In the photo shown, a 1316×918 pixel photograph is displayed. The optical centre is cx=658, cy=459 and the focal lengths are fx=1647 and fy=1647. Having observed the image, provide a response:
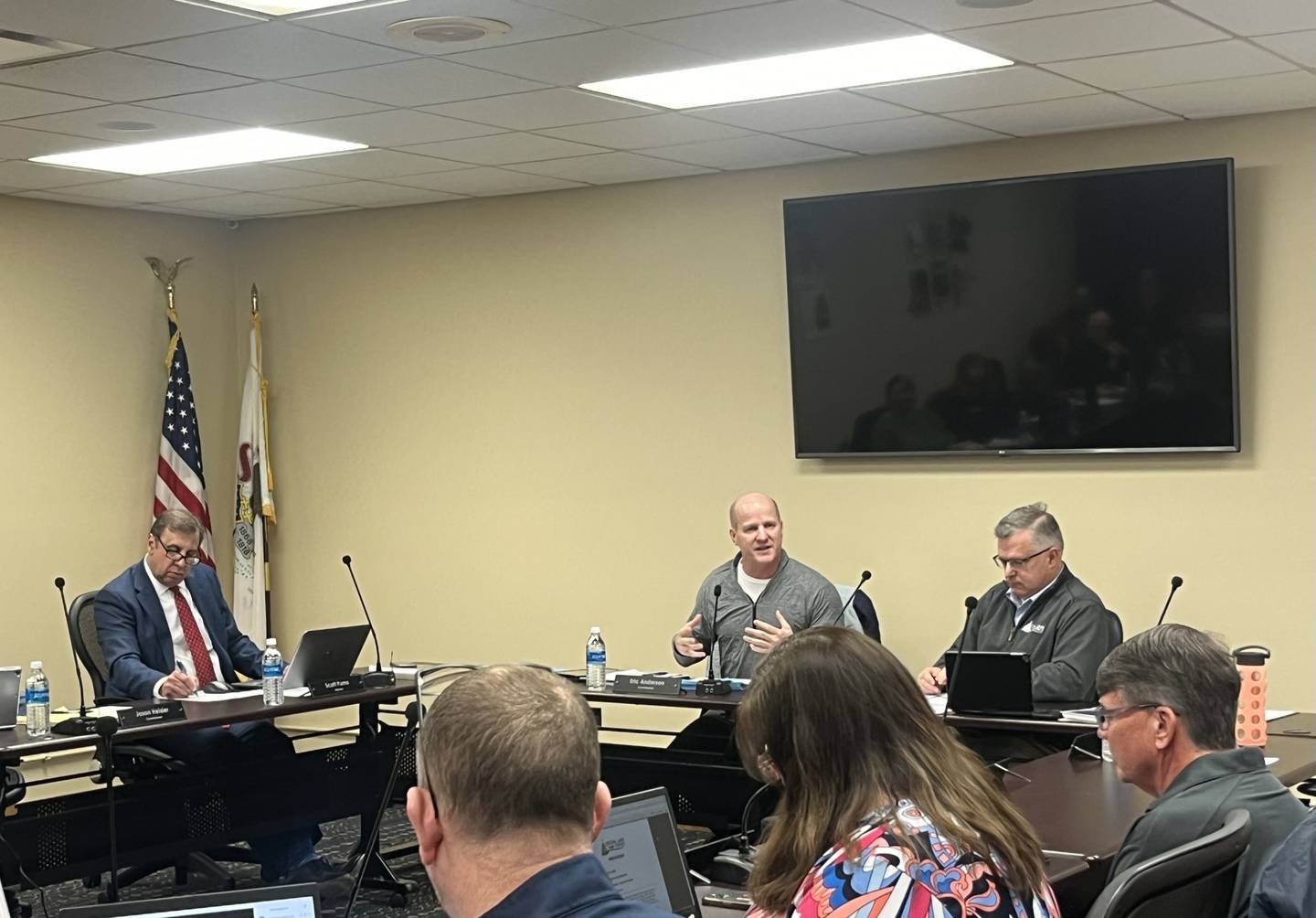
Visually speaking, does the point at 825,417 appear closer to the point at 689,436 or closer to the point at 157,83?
the point at 689,436

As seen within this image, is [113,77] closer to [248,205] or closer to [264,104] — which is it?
[264,104]

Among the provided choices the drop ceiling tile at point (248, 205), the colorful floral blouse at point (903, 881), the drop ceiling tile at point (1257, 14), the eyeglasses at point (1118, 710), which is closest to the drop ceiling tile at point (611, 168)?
the drop ceiling tile at point (248, 205)

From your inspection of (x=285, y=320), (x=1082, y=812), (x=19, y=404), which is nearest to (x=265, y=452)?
(x=285, y=320)

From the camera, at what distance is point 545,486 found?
7699mm

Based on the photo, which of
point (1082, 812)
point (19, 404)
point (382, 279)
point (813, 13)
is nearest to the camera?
point (1082, 812)

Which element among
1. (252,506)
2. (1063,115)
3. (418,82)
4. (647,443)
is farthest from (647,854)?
(252,506)

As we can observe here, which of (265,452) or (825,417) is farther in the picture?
(265,452)

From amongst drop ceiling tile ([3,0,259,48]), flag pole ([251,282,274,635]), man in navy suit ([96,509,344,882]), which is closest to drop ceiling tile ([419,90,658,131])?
drop ceiling tile ([3,0,259,48])

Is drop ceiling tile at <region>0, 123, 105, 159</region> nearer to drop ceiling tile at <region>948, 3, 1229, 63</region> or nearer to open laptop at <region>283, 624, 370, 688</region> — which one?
open laptop at <region>283, 624, 370, 688</region>

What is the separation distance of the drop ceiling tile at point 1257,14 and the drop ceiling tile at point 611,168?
2.61 meters

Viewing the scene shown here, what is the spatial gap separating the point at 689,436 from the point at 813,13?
10.1 feet

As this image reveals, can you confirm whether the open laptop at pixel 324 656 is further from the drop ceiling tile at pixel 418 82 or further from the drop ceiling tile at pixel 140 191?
the drop ceiling tile at pixel 140 191

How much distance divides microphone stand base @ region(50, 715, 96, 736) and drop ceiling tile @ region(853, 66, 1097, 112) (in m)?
3.12

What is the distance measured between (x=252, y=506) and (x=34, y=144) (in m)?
2.71
